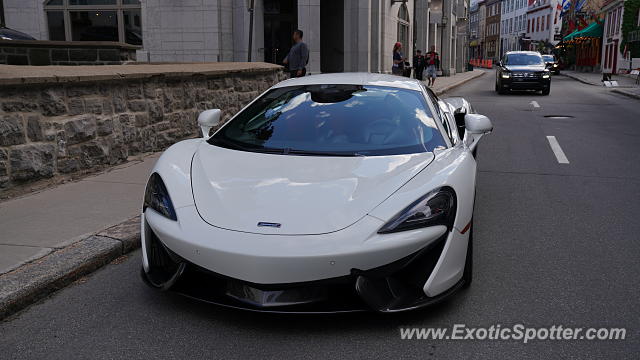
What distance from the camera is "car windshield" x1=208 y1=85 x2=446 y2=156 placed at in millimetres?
4203

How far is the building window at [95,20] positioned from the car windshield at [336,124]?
17.8 metres

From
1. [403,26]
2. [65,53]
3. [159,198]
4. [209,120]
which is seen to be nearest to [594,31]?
[403,26]

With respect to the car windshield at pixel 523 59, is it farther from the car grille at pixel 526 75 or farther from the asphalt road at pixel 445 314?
the asphalt road at pixel 445 314

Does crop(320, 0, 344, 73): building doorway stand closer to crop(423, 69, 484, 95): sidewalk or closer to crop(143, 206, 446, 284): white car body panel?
crop(423, 69, 484, 95): sidewalk

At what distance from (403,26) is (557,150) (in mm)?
26300

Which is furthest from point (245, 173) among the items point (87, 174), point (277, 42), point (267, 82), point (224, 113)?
point (277, 42)

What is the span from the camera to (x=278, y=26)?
26.0 meters

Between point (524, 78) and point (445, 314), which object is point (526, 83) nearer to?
point (524, 78)

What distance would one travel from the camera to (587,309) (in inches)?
141

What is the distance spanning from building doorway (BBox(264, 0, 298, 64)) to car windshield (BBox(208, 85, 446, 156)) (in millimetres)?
21314

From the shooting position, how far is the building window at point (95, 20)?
21.1 metres

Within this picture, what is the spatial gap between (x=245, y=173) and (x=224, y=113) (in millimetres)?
7217

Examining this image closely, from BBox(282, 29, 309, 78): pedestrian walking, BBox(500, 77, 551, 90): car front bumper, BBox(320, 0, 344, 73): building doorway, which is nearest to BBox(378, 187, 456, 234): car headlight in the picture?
BBox(282, 29, 309, 78): pedestrian walking

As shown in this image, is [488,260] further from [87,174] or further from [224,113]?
[224,113]
